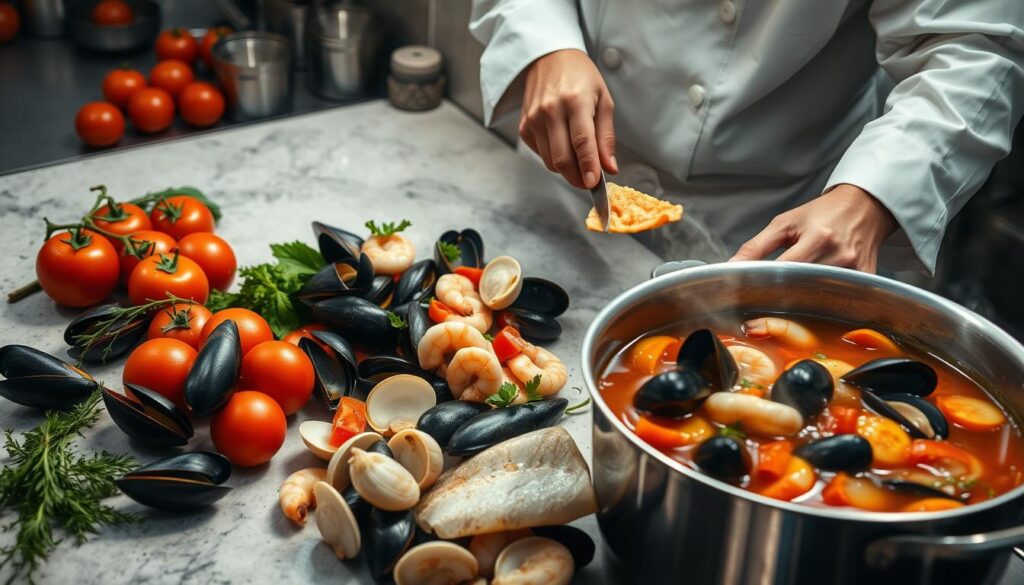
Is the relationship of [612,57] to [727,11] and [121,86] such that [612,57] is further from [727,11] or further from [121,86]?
[121,86]

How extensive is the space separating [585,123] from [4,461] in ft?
3.10

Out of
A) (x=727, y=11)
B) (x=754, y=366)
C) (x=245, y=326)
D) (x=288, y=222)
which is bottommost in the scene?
(x=288, y=222)

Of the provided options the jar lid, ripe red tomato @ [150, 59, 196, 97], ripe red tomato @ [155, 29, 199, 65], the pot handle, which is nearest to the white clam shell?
the pot handle

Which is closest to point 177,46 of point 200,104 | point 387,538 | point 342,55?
point 200,104

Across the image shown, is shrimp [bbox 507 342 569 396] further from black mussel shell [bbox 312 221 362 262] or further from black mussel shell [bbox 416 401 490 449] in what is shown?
black mussel shell [bbox 312 221 362 262]

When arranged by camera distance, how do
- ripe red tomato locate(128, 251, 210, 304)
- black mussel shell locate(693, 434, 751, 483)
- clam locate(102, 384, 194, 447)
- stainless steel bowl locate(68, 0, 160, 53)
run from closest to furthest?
black mussel shell locate(693, 434, 751, 483) < clam locate(102, 384, 194, 447) < ripe red tomato locate(128, 251, 210, 304) < stainless steel bowl locate(68, 0, 160, 53)

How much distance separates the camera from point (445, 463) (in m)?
1.24

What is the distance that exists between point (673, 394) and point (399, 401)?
0.43 meters

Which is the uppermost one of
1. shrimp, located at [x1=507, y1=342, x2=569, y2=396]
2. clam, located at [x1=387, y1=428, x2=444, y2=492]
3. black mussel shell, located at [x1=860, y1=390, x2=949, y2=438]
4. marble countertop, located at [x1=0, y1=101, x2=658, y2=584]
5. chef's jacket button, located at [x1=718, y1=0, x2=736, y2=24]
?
chef's jacket button, located at [x1=718, y1=0, x2=736, y2=24]

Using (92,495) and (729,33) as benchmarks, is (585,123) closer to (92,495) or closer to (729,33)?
(729,33)

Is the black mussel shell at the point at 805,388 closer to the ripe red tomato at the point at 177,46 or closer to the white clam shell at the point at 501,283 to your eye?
the white clam shell at the point at 501,283

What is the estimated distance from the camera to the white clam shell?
56.3 inches

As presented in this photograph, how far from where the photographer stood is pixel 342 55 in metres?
2.29

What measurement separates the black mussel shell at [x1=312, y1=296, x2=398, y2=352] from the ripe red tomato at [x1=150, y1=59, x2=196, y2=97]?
109cm
